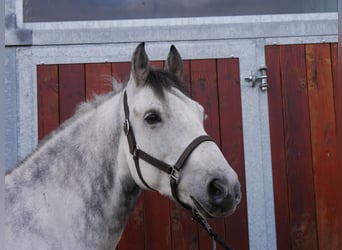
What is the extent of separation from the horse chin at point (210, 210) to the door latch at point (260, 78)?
1.82 metres

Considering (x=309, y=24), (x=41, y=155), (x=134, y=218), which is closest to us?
(x=41, y=155)

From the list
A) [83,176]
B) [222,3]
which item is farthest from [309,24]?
[83,176]

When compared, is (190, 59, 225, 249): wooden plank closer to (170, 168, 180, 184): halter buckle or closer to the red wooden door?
the red wooden door

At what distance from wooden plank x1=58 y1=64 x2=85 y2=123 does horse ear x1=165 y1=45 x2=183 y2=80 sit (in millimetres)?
1238

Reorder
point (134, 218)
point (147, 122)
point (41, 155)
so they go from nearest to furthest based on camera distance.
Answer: point (147, 122) < point (41, 155) < point (134, 218)

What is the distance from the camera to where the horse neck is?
206cm

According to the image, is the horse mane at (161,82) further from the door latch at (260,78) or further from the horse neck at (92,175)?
the door latch at (260,78)

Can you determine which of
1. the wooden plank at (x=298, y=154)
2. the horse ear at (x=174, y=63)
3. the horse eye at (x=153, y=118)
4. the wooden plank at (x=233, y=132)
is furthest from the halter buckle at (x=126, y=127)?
the wooden plank at (x=298, y=154)

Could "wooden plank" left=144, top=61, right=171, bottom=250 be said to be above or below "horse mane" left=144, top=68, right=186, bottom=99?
below

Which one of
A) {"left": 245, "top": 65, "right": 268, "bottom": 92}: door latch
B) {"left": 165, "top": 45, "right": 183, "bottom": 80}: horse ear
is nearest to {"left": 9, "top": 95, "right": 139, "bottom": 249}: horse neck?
{"left": 165, "top": 45, "right": 183, "bottom": 80}: horse ear

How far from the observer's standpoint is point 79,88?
3.37 meters

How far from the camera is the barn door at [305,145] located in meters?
3.42

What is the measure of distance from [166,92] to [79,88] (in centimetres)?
152

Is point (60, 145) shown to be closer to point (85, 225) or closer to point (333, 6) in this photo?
point (85, 225)
